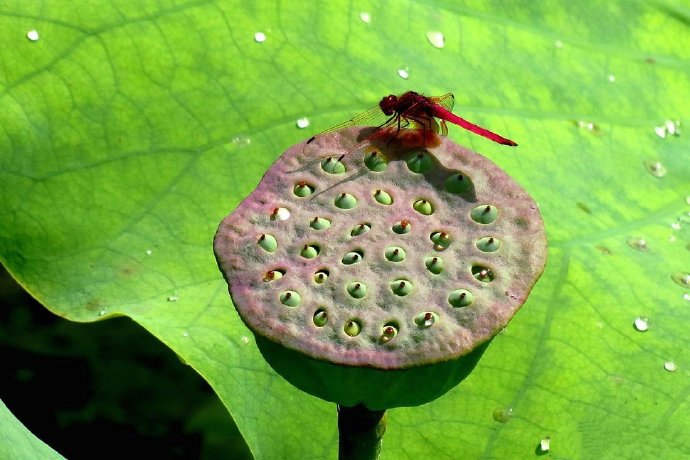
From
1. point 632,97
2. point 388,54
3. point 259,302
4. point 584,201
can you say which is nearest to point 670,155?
point 632,97

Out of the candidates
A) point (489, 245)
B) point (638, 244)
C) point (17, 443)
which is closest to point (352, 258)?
point (489, 245)

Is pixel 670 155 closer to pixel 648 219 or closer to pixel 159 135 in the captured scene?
pixel 648 219

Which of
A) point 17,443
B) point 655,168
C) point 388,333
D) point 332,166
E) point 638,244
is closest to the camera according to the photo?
point 388,333

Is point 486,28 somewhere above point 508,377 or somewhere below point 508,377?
above

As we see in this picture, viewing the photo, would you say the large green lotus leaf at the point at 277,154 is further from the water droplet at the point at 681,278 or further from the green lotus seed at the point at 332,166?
the green lotus seed at the point at 332,166

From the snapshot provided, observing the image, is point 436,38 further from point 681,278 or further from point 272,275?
point 272,275

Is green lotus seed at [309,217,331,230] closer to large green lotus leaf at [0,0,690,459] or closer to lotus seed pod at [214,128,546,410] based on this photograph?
lotus seed pod at [214,128,546,410]
